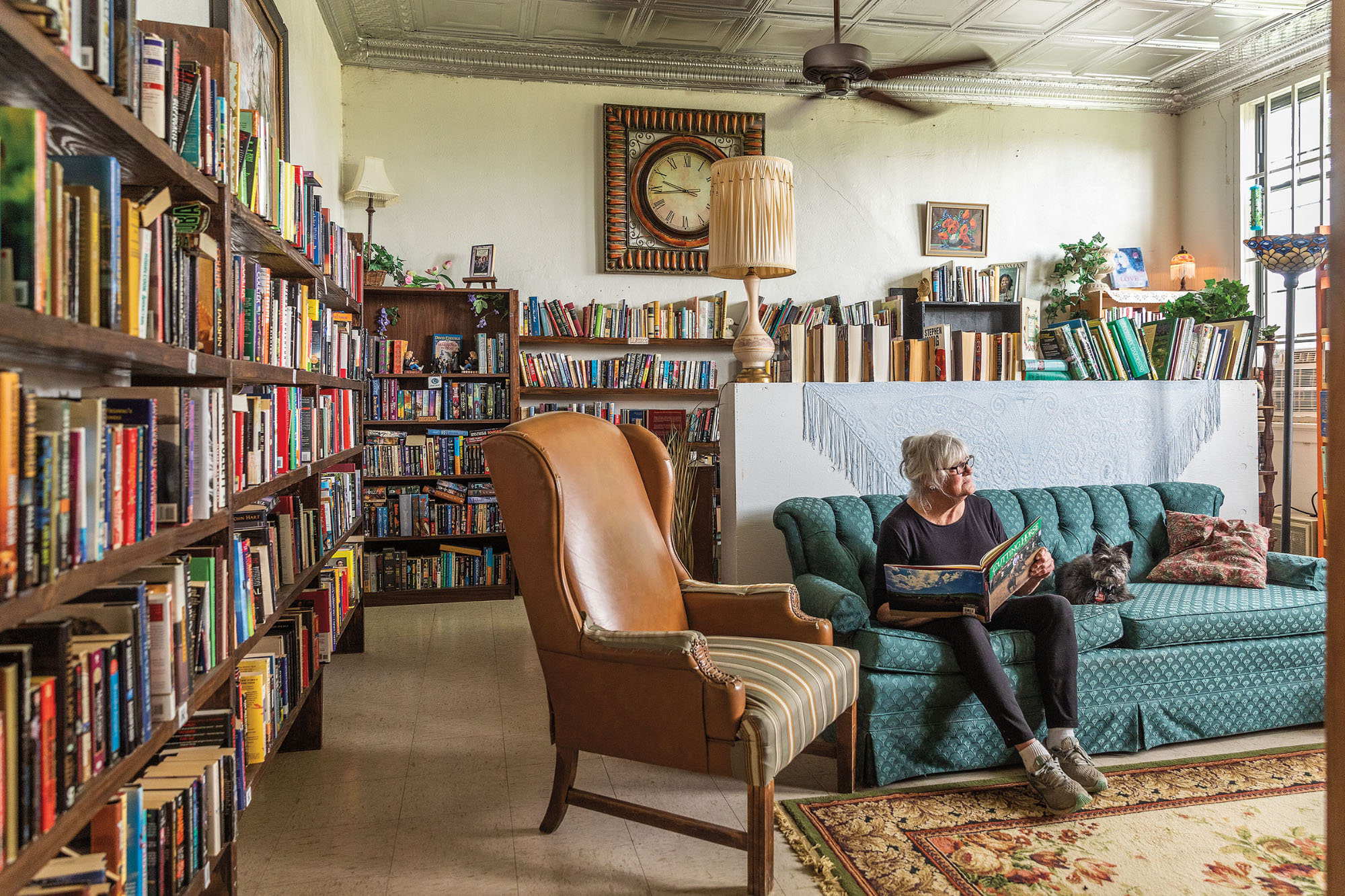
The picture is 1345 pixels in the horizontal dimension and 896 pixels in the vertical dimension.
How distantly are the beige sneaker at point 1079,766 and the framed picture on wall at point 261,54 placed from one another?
3178 millimetres

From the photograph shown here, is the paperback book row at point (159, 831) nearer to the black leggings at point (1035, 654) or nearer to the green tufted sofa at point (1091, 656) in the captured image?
the green tufted sofa at point (1091, 656)

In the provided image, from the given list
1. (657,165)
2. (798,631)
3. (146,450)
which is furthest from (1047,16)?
(146,450)

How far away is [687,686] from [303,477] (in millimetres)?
1284

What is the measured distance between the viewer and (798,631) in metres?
2.45

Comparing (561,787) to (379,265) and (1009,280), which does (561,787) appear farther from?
(1009,280)

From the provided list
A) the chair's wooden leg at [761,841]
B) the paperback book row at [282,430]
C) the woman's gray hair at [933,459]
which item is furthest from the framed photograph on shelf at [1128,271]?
the chair's wooden leg at [761,841]

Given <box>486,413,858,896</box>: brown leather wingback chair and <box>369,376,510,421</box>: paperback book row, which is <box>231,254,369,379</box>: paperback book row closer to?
<box>486,413,858,896</box>: brown leather wingback chair

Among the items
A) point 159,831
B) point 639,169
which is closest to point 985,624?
point 159,831

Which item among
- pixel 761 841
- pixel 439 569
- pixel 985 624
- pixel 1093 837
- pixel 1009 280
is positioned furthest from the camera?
pixel 1009 280

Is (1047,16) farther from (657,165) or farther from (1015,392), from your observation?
(1015,392)

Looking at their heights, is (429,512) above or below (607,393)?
below

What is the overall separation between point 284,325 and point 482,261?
320cm

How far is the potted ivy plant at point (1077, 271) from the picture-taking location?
635cm

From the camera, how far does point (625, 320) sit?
5738 millimetres
